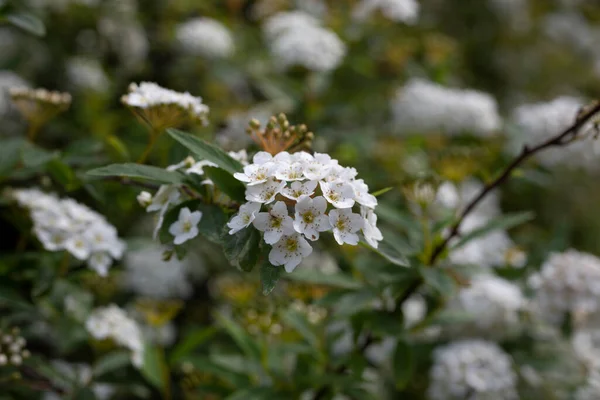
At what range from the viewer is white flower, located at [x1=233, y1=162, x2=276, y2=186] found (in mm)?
1167

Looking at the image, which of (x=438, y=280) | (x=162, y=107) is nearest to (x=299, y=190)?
(x=162, y=107)

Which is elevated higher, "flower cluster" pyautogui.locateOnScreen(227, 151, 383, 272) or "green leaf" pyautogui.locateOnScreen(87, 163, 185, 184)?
"flower cluster" pyautogui.locateOnScreen(227, 151, 383, 272)

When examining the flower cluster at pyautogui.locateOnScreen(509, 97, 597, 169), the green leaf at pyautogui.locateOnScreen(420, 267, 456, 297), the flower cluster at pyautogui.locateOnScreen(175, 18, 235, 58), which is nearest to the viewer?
the green leaf at pyautogui.locateOnScreen(420, 267, 456, 297)

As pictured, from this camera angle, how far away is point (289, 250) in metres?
1.15

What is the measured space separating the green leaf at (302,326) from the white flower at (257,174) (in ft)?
2.86

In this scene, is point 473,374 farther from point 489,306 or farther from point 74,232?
point 74,232

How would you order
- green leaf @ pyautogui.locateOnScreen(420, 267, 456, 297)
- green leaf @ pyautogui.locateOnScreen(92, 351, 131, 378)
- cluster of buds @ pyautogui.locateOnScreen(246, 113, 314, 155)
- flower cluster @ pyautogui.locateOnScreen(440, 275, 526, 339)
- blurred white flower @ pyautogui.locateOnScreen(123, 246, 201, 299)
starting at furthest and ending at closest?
blurred white flower @ pyautogui.locateOnScreen(123, 246, 201, 299)
flower cluster @ pyautogui.locateOnScreen(440, 275, 526, 339)
green leaf @ pyautogui.locateOnScreen(92, 351, 131, 378)
green leaf @ pyautogui.locateOnScreen(420, 267, 456, 297)
cluster of buds @ pyautogui.locateOnScreen(246, 113, 314, 155)

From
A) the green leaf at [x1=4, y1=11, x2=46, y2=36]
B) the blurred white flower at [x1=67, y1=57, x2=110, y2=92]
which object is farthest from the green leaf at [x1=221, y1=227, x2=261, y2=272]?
the blurred white flower at [x1=67, y1=57, x2=110, y2=92]

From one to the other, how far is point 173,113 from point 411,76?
6.49 ft

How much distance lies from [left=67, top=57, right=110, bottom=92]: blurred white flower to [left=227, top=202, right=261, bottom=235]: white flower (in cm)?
227

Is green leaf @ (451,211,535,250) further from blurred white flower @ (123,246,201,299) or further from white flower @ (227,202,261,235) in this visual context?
blurred white flower @ (123,246,201,299)

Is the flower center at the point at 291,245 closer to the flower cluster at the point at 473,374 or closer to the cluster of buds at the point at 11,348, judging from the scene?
the cluster of buds at the point at 11,348

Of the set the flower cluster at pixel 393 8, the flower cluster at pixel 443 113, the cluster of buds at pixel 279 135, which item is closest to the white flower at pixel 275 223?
the cluster of buds at pixel 279 135

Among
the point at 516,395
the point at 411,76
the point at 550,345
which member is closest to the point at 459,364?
the point at 516,395
